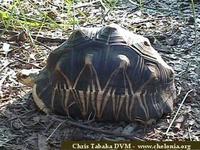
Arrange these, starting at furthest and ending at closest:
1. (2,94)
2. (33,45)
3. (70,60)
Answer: (33,45), (2,94), (70,60)

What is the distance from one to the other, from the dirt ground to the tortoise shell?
0.15 feet

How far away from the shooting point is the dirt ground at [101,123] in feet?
5.32

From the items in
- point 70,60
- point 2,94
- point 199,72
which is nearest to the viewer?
point 70,60

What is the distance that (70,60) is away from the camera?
1649 millimetres

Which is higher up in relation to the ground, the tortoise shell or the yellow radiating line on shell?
the tortoise shell

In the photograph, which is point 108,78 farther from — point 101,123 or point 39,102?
point 39,102

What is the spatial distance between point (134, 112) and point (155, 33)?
2.51 ft

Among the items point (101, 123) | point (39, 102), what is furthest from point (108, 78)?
point (39, 102)

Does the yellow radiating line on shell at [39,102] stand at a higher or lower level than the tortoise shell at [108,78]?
lower

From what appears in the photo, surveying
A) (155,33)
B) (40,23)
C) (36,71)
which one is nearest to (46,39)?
(40,23)

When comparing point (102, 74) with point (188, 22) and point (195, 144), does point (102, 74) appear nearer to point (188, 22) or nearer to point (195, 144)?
point (195, 144)

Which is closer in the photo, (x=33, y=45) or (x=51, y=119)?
(x=51, y=119)

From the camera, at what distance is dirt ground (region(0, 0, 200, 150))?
5.32 ft

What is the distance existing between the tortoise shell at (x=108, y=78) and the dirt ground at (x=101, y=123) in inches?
1.9
